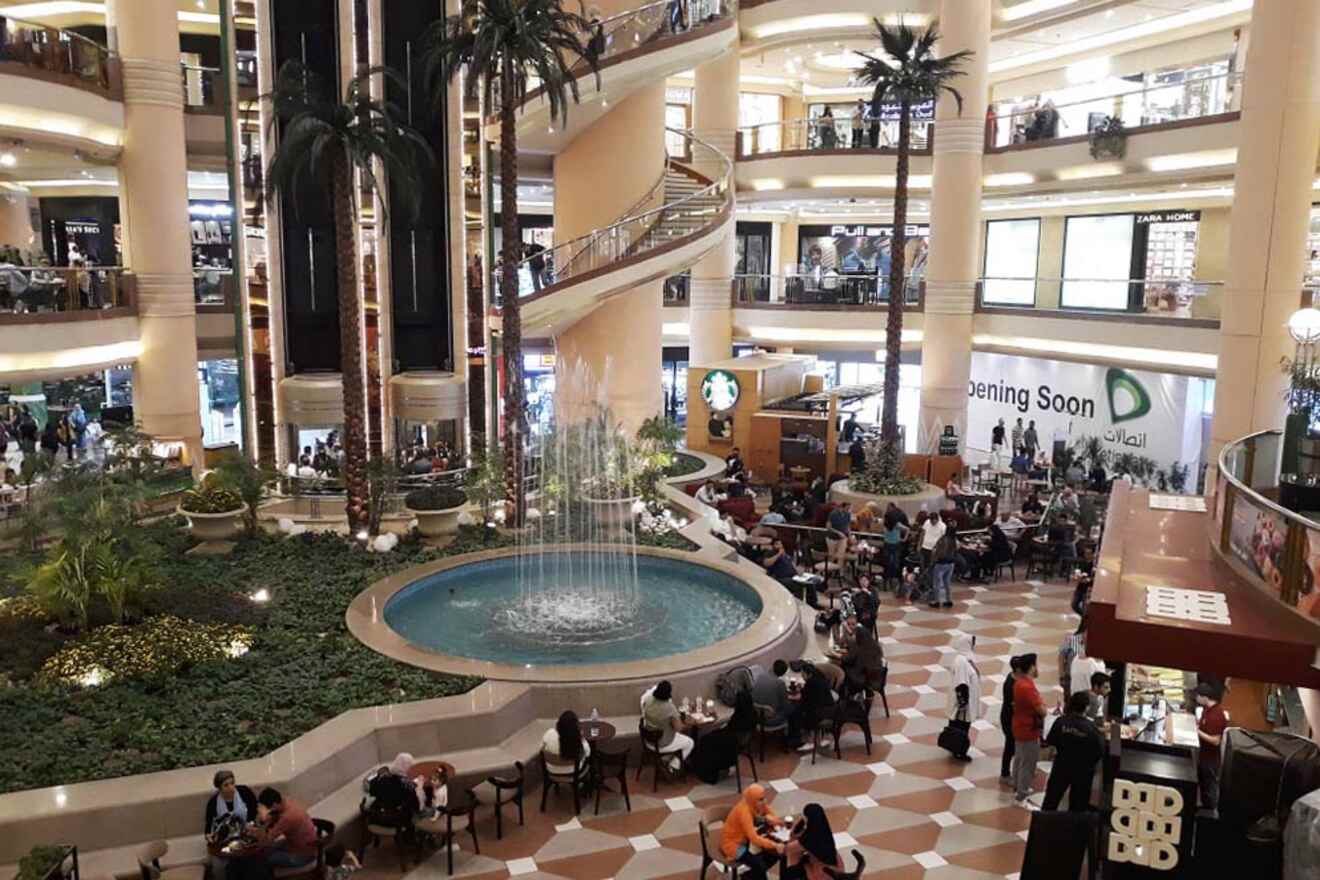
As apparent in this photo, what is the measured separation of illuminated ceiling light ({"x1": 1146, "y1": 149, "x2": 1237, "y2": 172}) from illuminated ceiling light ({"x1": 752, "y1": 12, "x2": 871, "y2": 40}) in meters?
6.62

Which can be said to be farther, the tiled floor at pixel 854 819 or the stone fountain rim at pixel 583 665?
the stone fountain rim at pixel 583 665

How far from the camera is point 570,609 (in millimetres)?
11391

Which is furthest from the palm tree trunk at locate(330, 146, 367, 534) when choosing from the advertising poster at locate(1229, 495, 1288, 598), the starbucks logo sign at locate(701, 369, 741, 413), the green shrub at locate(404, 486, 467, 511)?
the advertising poster at locate(1229, 495, 1288, 598)

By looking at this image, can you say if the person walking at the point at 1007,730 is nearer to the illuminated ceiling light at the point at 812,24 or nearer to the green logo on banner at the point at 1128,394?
the green logo on banner at the point at 1128,394

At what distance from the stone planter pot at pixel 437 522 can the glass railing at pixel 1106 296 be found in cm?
1193

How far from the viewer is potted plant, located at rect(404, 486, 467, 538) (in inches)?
524

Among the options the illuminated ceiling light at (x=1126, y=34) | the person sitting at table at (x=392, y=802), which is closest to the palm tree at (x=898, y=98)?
the illuminated ceiling light at (x=1126, y=34)

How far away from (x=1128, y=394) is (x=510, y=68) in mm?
14302

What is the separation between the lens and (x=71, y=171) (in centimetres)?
1822

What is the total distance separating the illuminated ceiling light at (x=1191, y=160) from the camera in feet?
53.7

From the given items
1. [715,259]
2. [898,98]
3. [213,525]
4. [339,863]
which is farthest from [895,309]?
[339,863]

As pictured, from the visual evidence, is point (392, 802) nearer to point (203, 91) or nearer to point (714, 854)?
A: point (714, 854)

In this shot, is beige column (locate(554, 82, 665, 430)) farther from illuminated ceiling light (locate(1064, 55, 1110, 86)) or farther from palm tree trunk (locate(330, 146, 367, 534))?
illuminated ceiling light (locate(1064, 55, 1110, 86))

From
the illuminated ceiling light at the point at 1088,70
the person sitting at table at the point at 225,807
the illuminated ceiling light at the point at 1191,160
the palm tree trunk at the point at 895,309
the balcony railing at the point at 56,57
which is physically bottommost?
the person sitting at table at the point at 225,807
